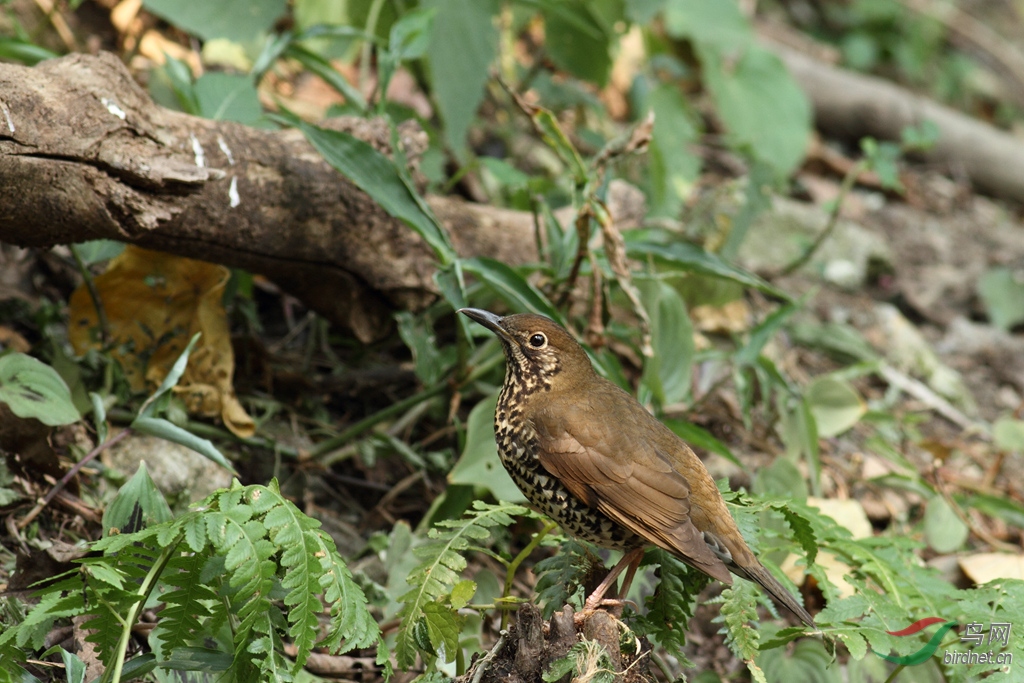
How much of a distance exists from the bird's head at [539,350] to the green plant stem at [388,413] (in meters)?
0.70

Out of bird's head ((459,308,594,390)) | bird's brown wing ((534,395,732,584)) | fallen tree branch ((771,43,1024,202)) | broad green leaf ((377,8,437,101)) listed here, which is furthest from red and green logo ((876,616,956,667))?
fallen tree branch ((771,43,1024,202))

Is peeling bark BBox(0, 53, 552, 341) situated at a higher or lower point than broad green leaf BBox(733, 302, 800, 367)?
higher

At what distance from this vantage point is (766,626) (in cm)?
378

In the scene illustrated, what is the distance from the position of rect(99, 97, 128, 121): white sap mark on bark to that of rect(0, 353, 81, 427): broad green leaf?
2.96 ft

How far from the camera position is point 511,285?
13.7 feet

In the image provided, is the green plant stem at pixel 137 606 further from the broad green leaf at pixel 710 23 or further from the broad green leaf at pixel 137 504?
the broad green leaf at pixel 710 23

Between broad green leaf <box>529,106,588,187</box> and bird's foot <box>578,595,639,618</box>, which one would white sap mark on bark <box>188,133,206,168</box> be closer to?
broad green leaf <box>529,106,588,187</box>

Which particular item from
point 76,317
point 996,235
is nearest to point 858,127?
point 996,235

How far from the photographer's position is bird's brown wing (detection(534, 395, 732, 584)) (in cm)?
315

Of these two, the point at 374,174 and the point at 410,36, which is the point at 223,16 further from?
the point at 374,174

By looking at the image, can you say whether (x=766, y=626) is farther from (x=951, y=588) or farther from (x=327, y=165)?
(x=327, y=165)

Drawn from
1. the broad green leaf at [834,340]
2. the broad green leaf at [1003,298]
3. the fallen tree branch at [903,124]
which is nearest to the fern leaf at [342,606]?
the broad green leaf at [834,340]

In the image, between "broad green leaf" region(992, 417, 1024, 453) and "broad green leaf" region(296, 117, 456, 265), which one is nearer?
"broad green leaf" region(296, 117, 456, 265)

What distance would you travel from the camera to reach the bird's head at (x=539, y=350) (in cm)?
378
